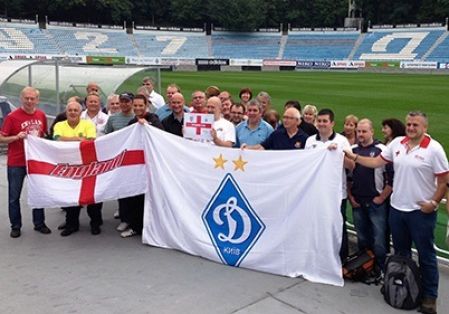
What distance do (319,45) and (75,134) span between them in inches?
2654

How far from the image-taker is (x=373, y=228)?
17.0ft

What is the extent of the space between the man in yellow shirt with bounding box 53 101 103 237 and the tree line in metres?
73.2

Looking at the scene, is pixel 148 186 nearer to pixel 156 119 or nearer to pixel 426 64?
pixel 156 119

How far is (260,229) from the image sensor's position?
536 cm

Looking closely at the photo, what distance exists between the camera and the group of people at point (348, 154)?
4398 millimetres

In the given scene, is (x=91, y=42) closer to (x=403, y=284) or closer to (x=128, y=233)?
(x=128, y=233)

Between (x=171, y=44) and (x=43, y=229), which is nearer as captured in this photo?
(x=43, y=229)

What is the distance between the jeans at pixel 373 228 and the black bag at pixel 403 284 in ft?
1.68

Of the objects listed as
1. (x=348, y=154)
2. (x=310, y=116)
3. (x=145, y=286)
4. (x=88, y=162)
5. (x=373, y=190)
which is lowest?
(x=145, y=286)

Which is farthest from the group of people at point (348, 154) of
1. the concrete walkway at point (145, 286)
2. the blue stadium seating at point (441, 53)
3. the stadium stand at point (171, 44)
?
the stadium stand at point (171, 44)

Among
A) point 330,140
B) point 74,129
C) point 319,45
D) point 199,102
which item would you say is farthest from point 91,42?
point 330,140

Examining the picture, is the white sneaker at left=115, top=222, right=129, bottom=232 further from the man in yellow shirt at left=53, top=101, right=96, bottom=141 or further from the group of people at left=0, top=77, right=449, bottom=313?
the man in yellow shirt at left=53, top=101, right=96, bottom=141

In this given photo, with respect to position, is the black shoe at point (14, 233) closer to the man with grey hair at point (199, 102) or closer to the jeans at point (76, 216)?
the jeans at point (76, 216)

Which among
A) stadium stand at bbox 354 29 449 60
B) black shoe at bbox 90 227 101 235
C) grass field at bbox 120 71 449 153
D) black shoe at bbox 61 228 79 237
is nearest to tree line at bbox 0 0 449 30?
stadium stand at bbox 354 29 449 60
